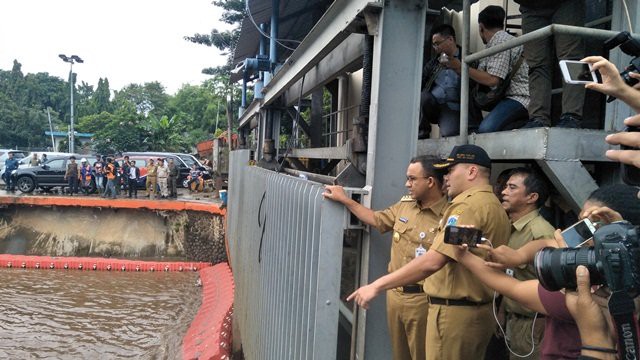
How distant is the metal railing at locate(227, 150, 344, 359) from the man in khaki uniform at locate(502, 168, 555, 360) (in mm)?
1005

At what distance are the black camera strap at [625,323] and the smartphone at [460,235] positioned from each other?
59 centimetres

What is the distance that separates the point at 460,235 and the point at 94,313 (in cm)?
893

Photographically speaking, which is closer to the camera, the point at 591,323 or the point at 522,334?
the point at 591,323

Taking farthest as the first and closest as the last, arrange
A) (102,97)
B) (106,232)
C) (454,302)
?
(102,97) < (106,232) < (454,302)

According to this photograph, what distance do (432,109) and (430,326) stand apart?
1692 millimetres

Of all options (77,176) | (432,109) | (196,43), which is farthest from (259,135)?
(196,43)

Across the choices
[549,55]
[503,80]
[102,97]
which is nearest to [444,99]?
[503,80]

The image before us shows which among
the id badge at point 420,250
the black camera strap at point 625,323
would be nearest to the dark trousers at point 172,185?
the id badge at point 420,250

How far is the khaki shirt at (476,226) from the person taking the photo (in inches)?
87.7

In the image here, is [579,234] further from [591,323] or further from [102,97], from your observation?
[102,97]

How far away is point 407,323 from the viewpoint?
8.46 ft

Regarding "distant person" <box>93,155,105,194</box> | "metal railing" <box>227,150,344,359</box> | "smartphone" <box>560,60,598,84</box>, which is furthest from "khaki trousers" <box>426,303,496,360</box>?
"distant person" <box>93,155,105,194</box>

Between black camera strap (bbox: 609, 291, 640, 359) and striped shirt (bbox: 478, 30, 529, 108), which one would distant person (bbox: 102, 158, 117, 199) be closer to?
striped shirt (bbox: 478, 30, 529, 108)

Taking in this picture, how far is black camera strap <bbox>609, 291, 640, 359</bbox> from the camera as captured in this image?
133 centimetres
